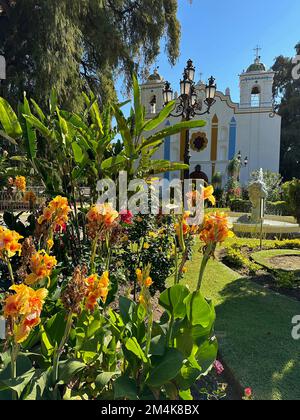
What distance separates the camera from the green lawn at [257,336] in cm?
228

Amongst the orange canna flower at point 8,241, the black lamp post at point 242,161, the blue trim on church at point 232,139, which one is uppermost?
the blue trim on church at point 232,139

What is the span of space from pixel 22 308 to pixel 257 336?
2555 mm

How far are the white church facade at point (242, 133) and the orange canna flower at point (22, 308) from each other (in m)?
25.5

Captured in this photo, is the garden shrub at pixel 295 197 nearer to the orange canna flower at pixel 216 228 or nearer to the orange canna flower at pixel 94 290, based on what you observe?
the orange canna flower at pixel 216 228

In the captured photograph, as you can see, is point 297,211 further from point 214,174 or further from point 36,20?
point 214,174

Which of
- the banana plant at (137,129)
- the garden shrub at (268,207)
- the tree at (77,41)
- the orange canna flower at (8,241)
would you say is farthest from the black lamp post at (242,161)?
the orange canna flower at (8,241)

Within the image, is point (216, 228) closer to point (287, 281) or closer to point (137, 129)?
point (137, 129)

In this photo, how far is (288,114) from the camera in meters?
31.6

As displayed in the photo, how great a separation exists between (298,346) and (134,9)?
1464 cm

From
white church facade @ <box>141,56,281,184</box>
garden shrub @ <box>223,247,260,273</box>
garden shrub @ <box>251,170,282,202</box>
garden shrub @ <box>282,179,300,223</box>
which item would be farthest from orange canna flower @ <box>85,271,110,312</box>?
white church facade @ <box>141,56,281,184</box>

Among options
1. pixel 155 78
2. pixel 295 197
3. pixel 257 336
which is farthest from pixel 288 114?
pixel 257 336

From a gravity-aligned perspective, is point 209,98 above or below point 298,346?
above
